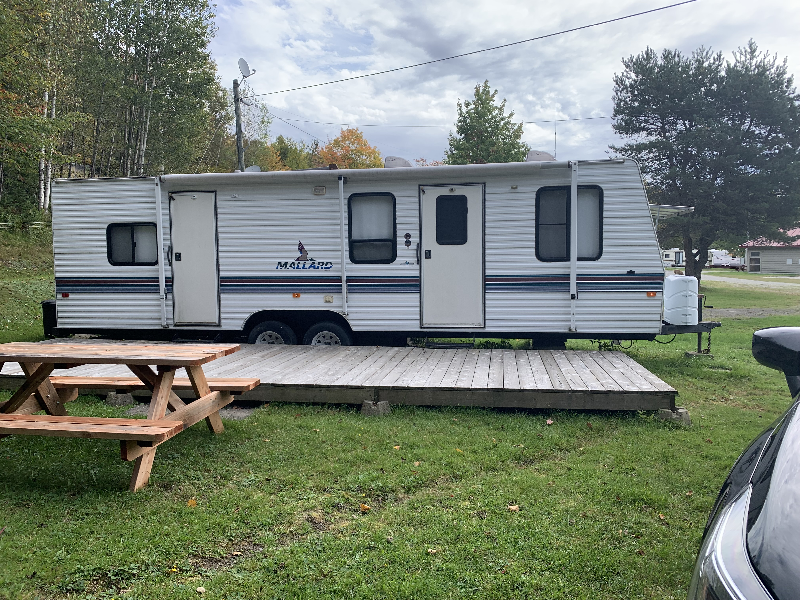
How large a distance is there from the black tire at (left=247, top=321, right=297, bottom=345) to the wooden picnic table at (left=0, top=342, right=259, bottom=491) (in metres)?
3.20

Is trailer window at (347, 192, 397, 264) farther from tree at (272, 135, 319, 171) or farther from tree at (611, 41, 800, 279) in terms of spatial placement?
tree at (272, 135, 319, 171)

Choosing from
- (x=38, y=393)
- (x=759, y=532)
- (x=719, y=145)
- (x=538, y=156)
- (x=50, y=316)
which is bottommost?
(x=38, y=393)

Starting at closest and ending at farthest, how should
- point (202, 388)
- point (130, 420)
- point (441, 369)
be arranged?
point (130, 420) < point (202, 388) < point (441, 369)

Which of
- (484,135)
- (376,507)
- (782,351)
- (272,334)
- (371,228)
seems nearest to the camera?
(782,351)

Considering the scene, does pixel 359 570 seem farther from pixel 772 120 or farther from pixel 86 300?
pixel 772 120

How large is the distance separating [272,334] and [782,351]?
6631 mm

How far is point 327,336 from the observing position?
8117 millimetres

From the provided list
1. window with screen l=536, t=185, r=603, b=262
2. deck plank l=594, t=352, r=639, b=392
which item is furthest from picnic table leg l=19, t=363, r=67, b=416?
window with screen l=536, t=185, r=603, b=262

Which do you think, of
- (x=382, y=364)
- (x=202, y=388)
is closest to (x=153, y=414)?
(x=202, y=388)

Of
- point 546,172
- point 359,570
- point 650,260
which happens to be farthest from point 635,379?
point 359,570

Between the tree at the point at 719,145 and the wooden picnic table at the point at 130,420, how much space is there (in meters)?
21.1

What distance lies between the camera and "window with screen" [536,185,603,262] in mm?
7438

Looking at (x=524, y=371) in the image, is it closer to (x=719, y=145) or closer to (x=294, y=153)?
(x=719, y=145)

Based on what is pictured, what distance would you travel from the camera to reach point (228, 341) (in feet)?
27.9
